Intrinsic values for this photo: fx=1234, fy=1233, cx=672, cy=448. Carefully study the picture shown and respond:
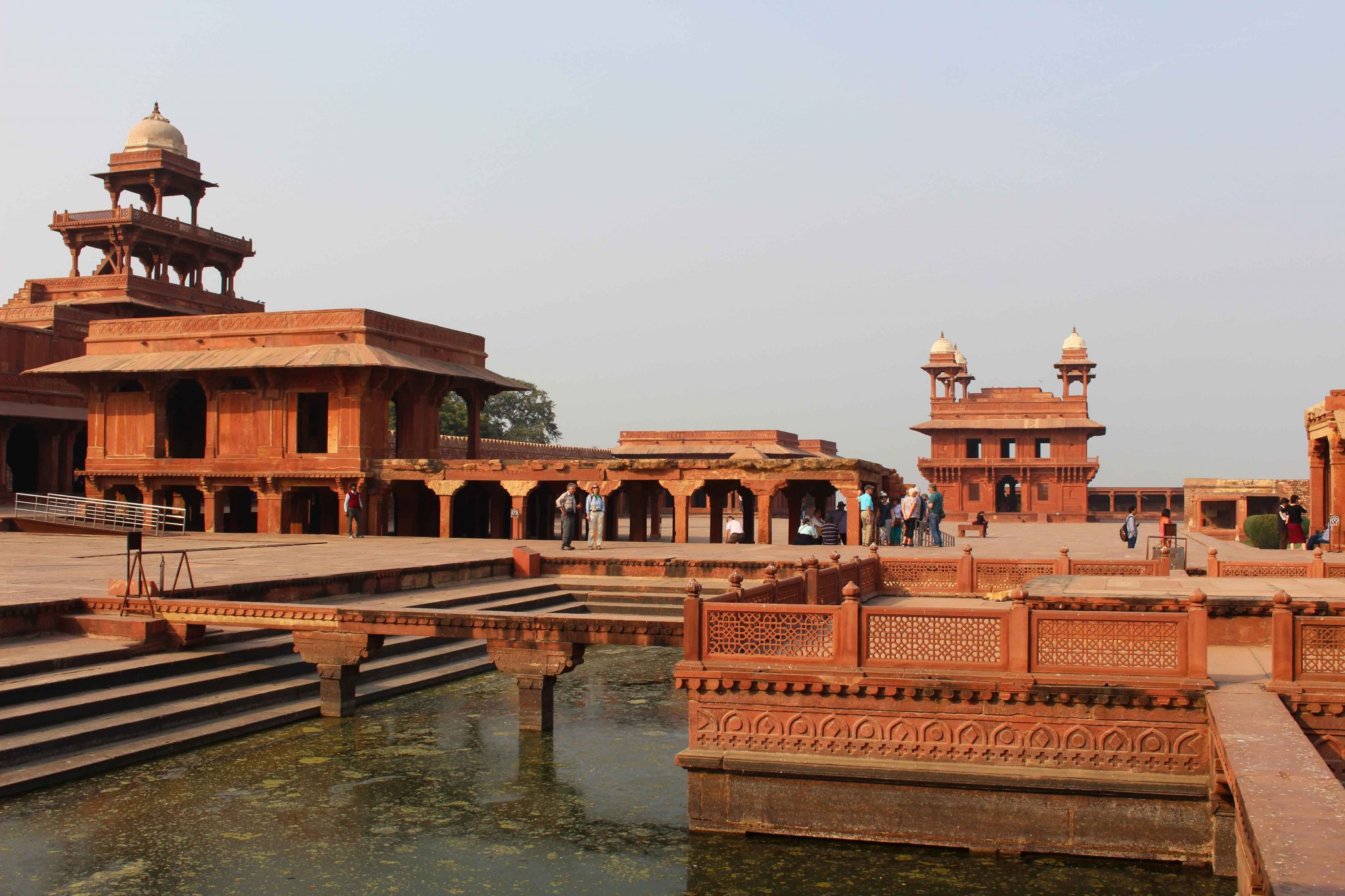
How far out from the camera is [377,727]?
11.4m

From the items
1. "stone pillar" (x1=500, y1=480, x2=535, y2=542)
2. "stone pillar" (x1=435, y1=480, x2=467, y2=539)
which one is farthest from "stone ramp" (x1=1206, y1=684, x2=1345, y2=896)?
"stone pillar" (x1=435, y1=480, x2=467, y2=539)

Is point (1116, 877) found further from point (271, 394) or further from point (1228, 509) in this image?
point (1228, 509)

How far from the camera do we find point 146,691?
1062 centimetres

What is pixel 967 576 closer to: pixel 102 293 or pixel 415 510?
pixel 415 510

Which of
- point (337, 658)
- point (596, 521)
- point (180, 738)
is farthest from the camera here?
point (596, 521)

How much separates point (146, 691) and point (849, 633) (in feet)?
20.4

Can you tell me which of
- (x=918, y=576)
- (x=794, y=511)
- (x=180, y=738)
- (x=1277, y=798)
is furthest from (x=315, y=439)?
(x=1277, y=798)

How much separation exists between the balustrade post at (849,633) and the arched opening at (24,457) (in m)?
31.8

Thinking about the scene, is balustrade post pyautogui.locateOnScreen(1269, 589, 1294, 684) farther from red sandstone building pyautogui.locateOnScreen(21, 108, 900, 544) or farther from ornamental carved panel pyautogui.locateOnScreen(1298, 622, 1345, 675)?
red sandstone building pyautogui.locateOnScreen(21, 108, 900, 544)

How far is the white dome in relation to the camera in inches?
1566

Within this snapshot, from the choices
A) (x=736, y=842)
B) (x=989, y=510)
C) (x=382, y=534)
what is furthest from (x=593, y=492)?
(x=989, y=510)

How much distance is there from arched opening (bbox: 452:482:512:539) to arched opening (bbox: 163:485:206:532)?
582 centimetres

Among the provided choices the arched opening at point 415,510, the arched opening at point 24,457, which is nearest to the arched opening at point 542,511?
the arched opening at point 415,510

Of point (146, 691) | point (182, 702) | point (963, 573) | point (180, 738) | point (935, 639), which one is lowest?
point (180, 738)
